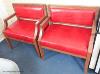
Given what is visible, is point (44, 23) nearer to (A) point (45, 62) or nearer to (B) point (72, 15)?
(B) point (72, 15)

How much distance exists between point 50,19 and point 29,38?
0.46 m

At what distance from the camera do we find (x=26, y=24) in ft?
6.61

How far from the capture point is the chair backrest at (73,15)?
1530mm

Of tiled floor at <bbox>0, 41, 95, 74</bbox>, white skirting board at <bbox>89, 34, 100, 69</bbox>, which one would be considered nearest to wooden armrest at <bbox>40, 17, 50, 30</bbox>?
tiled floor at <bbox>0, 41, 95, 74</bbox>

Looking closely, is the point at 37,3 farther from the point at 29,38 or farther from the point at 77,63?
→ the point at 77,63

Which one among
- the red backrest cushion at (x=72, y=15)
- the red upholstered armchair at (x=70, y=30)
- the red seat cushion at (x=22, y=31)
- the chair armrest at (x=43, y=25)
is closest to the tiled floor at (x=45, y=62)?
the red upholstered armchair at (x=70, y=30)

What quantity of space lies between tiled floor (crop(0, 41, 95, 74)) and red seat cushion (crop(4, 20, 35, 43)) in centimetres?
36

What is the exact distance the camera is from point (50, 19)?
6.07ft

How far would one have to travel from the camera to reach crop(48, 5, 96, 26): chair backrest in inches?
60.2

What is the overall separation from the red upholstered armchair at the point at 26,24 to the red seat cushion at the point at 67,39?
0.66 ft

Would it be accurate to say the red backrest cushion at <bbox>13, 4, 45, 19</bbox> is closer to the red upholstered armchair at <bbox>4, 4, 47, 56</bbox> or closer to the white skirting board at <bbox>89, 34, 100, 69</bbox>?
the red upholstered armchair at <bbox>4, 4, 47, 56</bbox>

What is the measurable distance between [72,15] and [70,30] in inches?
8.6

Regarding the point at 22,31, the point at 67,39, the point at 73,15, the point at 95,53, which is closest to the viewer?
the point at 95,53

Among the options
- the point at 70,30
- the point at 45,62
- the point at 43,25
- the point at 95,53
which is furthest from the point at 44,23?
the point at 95,53
